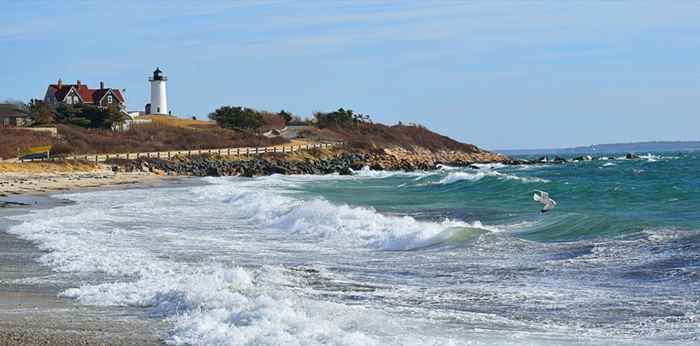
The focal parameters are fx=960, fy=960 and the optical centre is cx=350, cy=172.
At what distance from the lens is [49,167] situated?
51781 mm

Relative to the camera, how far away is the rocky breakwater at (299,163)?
59688 millimetres

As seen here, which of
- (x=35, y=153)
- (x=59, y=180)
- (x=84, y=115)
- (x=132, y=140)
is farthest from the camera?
(x=84, y=115)

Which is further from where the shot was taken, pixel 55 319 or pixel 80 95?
pixel 80 95

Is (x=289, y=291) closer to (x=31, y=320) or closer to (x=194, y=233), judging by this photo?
(x=31, y=320)

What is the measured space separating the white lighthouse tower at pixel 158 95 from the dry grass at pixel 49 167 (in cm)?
4168

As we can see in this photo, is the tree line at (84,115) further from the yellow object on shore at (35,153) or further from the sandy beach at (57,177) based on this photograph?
the sandy beach at (57,177)

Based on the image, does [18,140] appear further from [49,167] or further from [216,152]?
[216,152]

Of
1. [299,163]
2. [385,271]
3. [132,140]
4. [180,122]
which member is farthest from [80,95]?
[385,271]

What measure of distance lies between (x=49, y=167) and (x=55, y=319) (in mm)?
42743

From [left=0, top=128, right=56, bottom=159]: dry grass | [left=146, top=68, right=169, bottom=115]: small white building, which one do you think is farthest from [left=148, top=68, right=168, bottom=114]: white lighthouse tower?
[left=0, top=128, right=56, bottom=159]: dry grass

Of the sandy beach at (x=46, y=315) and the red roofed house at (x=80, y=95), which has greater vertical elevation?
the red roofed house at (x=80, y=95)

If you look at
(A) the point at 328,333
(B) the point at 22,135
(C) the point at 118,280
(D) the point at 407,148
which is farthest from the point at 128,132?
(A) the point at 328,333

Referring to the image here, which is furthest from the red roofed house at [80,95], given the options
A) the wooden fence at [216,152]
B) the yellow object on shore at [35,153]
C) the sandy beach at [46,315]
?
the sandy beach at [46,315]

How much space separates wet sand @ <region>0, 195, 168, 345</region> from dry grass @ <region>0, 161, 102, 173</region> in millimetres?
35773
